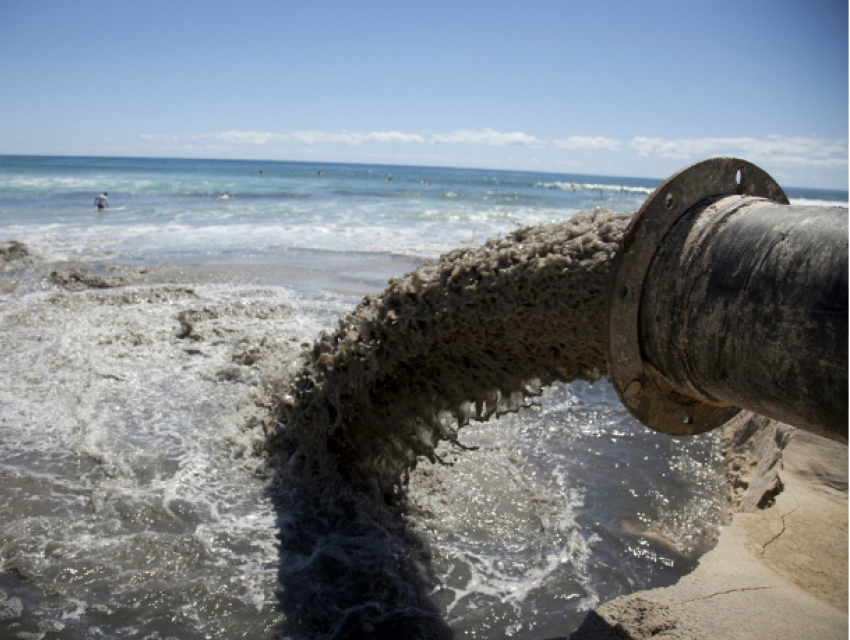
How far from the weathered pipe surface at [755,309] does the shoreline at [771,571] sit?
→ 1104 millimetres

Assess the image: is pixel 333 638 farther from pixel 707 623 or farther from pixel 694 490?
pixel 694 490

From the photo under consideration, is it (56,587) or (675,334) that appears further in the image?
(56,587)

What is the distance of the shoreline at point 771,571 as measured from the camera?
258 cm

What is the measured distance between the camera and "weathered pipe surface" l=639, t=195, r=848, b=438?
162 centimetres

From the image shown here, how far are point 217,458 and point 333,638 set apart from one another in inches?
72.2

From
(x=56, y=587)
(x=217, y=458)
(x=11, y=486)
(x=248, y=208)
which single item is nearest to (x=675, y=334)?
(x=56, y=587)

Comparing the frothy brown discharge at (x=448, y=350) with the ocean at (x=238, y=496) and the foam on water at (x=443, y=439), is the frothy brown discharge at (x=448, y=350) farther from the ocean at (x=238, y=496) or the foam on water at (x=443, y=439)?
the ocean at (x=238, y=496)

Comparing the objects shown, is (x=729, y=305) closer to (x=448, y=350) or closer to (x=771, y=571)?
(x=448, y=350)

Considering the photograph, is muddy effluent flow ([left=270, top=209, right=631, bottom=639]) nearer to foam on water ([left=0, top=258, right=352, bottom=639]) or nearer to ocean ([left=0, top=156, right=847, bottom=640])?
ocean ([left=0, top=156, right=847, bottom=640])

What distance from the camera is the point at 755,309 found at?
5.79 feet

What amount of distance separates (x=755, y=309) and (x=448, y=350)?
171 centimetres

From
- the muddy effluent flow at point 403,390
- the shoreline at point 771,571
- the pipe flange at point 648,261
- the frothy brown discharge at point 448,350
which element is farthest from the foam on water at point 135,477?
the pipe flange at point 648,261

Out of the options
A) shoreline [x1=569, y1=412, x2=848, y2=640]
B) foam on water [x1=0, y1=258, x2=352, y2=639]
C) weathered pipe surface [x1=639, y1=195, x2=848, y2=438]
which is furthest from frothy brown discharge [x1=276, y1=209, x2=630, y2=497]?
shoreline [x1=569, y1=412, x2=848, y2=640]

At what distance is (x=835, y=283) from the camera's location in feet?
5.18
